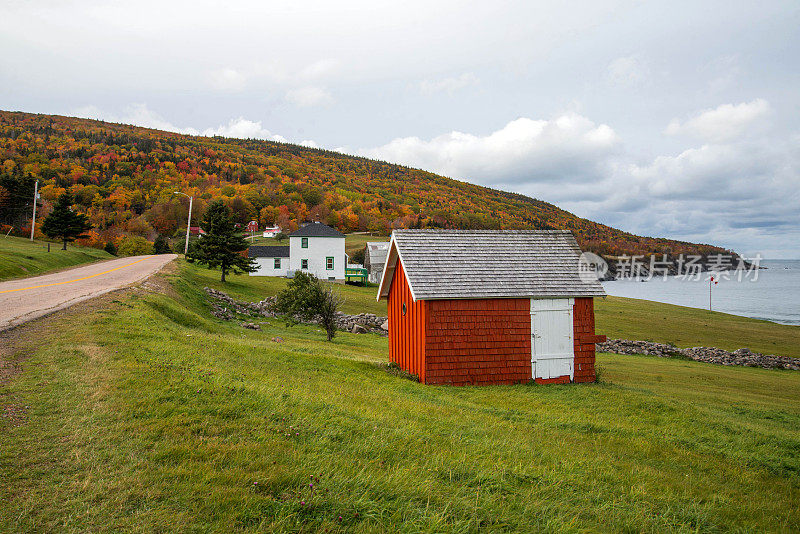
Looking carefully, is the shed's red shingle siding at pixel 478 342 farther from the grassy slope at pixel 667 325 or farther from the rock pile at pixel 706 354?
the grassy slope at pixel 667 325

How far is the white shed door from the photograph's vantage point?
621 inches

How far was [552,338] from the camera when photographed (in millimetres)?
15977

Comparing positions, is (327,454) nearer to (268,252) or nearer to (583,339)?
(583,339)

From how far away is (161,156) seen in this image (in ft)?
442

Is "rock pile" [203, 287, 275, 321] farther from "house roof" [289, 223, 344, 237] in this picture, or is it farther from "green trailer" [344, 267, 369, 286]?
"green trailer" [344, 267, 369, 286]

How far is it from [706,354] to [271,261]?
48.8m

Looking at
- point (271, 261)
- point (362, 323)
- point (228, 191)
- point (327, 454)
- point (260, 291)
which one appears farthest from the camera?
point (228, 191)

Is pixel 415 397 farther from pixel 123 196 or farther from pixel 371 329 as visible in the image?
pixel 123 196

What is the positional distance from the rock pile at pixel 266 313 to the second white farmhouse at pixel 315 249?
21590 mm

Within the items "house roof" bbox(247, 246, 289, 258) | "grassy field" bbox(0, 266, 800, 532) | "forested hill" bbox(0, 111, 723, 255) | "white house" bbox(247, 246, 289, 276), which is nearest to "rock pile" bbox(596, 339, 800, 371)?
"grassy field" bbox(0, 266, 800, 532)

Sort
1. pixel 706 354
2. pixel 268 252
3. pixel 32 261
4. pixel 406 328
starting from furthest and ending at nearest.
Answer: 1. pixel 268 252
2. pixel 32 261
3. pixel 706 354
4. pixel 406 328

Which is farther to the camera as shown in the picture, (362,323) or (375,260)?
(375,260)

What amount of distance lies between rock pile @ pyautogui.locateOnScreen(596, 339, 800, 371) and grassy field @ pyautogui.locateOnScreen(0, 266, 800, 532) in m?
20.9

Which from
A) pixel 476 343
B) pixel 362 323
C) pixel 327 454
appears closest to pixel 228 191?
pixel 362 323
